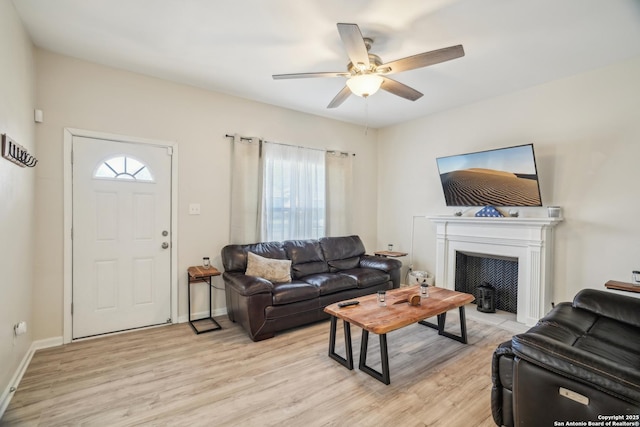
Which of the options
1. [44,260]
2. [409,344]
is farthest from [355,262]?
[44,260]

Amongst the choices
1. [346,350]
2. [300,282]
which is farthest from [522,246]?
[300,282]

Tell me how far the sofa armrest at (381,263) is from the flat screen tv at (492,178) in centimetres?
120

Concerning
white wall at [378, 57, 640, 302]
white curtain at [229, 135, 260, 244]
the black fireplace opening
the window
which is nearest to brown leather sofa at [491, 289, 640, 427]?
white wall at [378, 57, 640, 302]

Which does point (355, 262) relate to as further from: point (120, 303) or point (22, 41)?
point (22, 41)

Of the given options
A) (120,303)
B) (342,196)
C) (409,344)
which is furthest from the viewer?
(342,196)

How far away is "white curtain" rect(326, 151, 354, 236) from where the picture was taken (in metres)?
4.83

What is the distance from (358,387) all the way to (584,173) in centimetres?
328

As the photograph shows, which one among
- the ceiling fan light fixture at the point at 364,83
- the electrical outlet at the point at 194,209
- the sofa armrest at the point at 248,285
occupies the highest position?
the ceiling fan light fixture at the point at 364,83

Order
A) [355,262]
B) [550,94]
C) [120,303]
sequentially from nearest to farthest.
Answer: [120,303] < [550,94] < [355,262]

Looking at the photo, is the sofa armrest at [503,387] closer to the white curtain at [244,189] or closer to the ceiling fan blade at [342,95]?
the ceiling fan blade at [342,95]

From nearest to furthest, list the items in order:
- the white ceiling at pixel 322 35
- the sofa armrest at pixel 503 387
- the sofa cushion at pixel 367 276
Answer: the sofa armrest at pixel 503 387
the white ceiling at pixel 322 35
the sofa cushion at pixel 367 276

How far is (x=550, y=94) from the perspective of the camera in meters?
3.47

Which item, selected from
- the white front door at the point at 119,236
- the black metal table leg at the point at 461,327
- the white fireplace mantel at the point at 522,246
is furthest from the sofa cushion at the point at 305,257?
the white fireplace mantel at the point at 522,246

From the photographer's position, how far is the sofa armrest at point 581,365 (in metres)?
1.22
